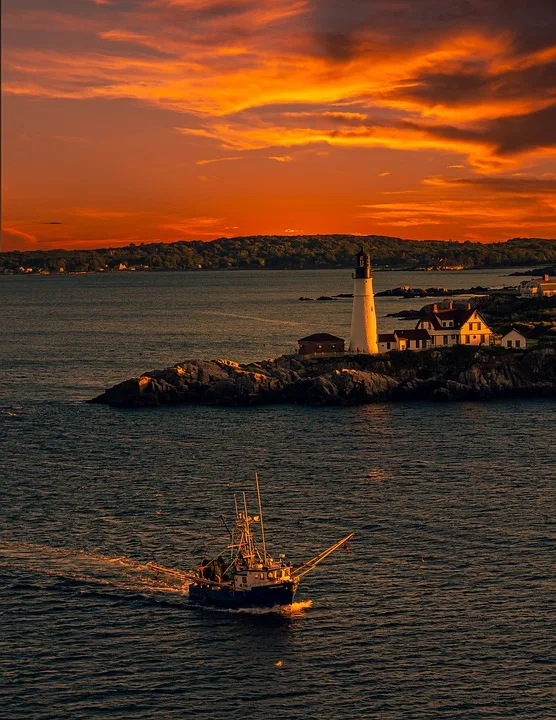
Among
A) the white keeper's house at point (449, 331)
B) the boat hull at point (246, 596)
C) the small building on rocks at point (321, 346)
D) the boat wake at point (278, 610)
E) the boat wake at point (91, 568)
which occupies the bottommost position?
the boat wake at point (278, 610)

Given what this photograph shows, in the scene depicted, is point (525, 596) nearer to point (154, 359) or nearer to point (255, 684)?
point (255, 684)

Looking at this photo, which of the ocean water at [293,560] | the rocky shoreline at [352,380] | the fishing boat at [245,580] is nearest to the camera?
the ocean water at [293,560]

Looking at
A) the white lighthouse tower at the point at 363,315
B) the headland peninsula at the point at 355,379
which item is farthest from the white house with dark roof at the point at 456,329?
the white lighthouse tower at the point at 363,315

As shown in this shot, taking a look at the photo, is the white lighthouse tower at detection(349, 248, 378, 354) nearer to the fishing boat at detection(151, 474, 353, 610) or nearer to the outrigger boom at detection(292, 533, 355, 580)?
the outrigger boom at detection(292, 533, 355, 580)

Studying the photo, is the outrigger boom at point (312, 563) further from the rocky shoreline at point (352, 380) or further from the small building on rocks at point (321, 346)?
the small building on rocks at point (321, 346)

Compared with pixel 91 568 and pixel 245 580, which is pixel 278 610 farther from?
pixel 91 568

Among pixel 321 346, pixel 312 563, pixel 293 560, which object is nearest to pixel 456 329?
pixel 321 346
